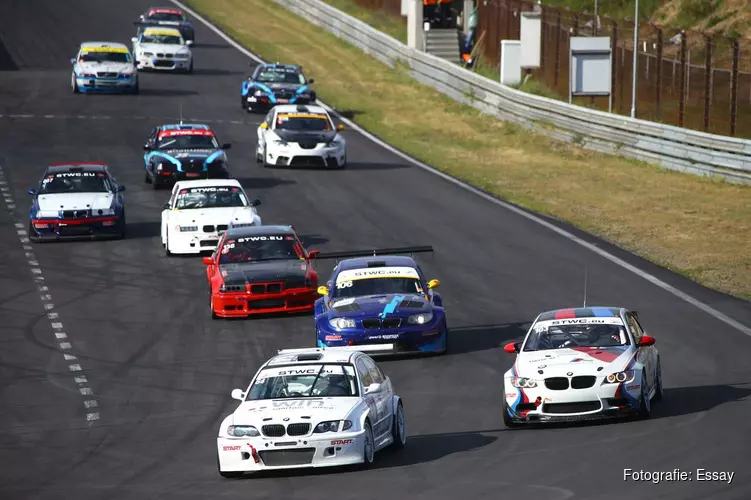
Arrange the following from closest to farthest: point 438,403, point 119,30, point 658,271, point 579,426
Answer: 1. point 579,426
2. point 438,403
3. point 658,271
4. point 119,30

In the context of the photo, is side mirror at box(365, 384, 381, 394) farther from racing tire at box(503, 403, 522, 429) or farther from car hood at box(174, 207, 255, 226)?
car hood at box(174, 207, 255, 226)

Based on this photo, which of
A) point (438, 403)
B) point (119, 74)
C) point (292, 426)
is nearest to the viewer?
point (292, 426)

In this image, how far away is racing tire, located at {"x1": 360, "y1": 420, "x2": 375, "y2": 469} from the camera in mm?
15953

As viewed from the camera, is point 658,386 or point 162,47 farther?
point 162,47

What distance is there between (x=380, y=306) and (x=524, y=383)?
5.18 metres

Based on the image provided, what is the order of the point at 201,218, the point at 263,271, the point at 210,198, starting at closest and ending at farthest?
the point at 263,271, the point at 201,218, the point at 210,198

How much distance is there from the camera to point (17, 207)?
3756cm

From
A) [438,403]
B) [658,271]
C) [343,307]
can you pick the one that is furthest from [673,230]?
[438,403]

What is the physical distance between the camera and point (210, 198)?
105 ft

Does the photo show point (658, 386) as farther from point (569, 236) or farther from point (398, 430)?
point (569, 236)

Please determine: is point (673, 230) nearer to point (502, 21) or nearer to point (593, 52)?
point (593, 52)

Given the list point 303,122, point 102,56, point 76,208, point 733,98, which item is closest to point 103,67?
point 102,56

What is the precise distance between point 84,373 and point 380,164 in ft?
72.6

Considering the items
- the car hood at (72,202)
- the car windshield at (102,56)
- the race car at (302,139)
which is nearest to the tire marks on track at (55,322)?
the car hood at (72,202)
